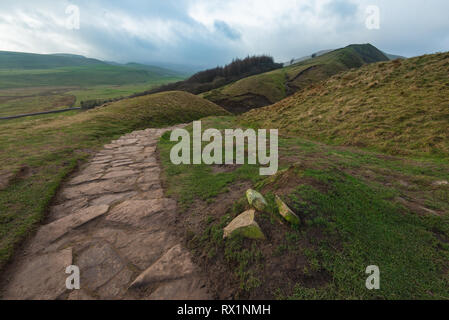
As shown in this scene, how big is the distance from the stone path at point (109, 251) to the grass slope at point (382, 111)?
987 centimetres

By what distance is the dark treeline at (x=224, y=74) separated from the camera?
6350cm

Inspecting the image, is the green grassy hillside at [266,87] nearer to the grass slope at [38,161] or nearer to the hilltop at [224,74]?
the hilltop at [224,74]

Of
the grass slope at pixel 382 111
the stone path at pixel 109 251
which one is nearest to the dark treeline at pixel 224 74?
the grass slope at pixel 382 111

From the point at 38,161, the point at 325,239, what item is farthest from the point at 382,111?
the point at 38,161

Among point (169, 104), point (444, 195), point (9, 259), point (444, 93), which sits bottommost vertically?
point (9, 259)

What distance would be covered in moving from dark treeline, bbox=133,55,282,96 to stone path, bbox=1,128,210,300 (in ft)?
196

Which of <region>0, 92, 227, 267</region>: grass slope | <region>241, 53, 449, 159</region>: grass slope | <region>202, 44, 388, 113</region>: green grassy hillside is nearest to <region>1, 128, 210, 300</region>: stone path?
<region>0, 92, 227, 267</region>: grass slope

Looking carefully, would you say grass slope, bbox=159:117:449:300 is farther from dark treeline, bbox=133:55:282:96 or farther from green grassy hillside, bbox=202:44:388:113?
dark treeline, bbox=133:55:282:96

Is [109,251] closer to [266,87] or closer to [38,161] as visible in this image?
[38,161]

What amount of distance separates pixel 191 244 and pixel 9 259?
297 centimetres

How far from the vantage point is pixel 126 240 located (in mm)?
3576
